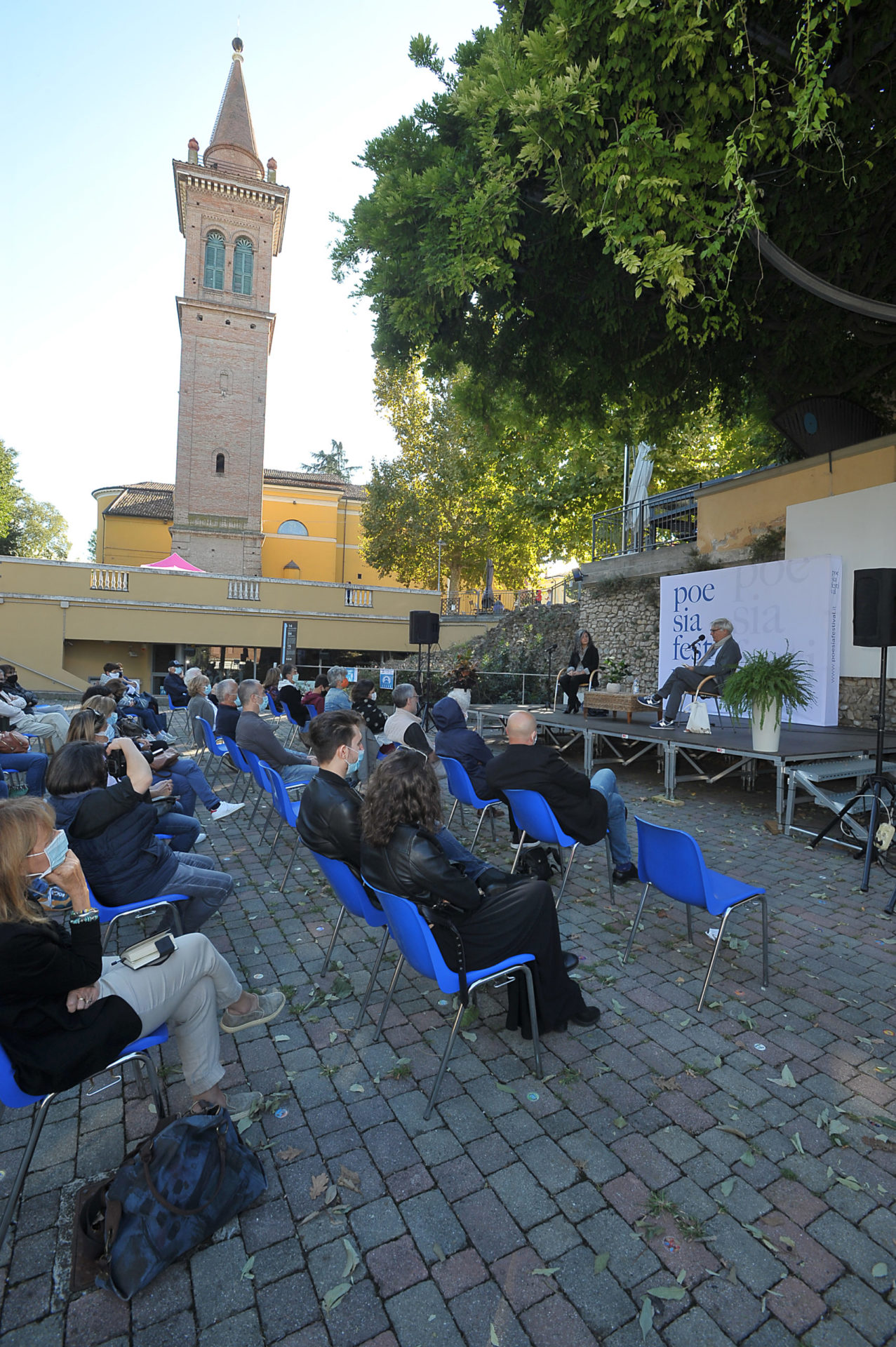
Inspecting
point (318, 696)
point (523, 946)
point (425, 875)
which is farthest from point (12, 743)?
point (523, 946)

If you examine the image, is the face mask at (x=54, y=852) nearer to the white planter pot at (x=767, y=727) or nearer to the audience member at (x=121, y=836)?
the audience member at (x=121, y=836)

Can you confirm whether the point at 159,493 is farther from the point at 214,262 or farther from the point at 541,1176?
the point at 541,1176

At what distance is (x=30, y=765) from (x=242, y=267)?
1192 inches

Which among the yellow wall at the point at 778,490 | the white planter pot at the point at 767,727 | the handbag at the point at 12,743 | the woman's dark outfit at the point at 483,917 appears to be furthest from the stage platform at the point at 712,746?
the handbag at the point at 12,743

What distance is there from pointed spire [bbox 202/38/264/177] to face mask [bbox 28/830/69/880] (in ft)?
116

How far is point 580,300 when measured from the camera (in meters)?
7.79

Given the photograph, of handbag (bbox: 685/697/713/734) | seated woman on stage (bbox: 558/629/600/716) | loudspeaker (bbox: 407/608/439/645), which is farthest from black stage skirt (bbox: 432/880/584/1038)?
Answer: loudspeaker (bbox: 407/608/439/645)

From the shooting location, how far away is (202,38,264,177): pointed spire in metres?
29.0

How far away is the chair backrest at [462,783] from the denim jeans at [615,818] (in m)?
0.93

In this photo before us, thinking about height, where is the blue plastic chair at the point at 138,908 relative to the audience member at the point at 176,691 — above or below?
below

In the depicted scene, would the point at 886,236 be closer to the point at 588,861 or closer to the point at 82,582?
the point at 588,861

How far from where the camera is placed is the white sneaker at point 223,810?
6164mm

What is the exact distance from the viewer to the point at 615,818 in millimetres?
4562

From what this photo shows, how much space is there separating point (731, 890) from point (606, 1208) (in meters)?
1.69
